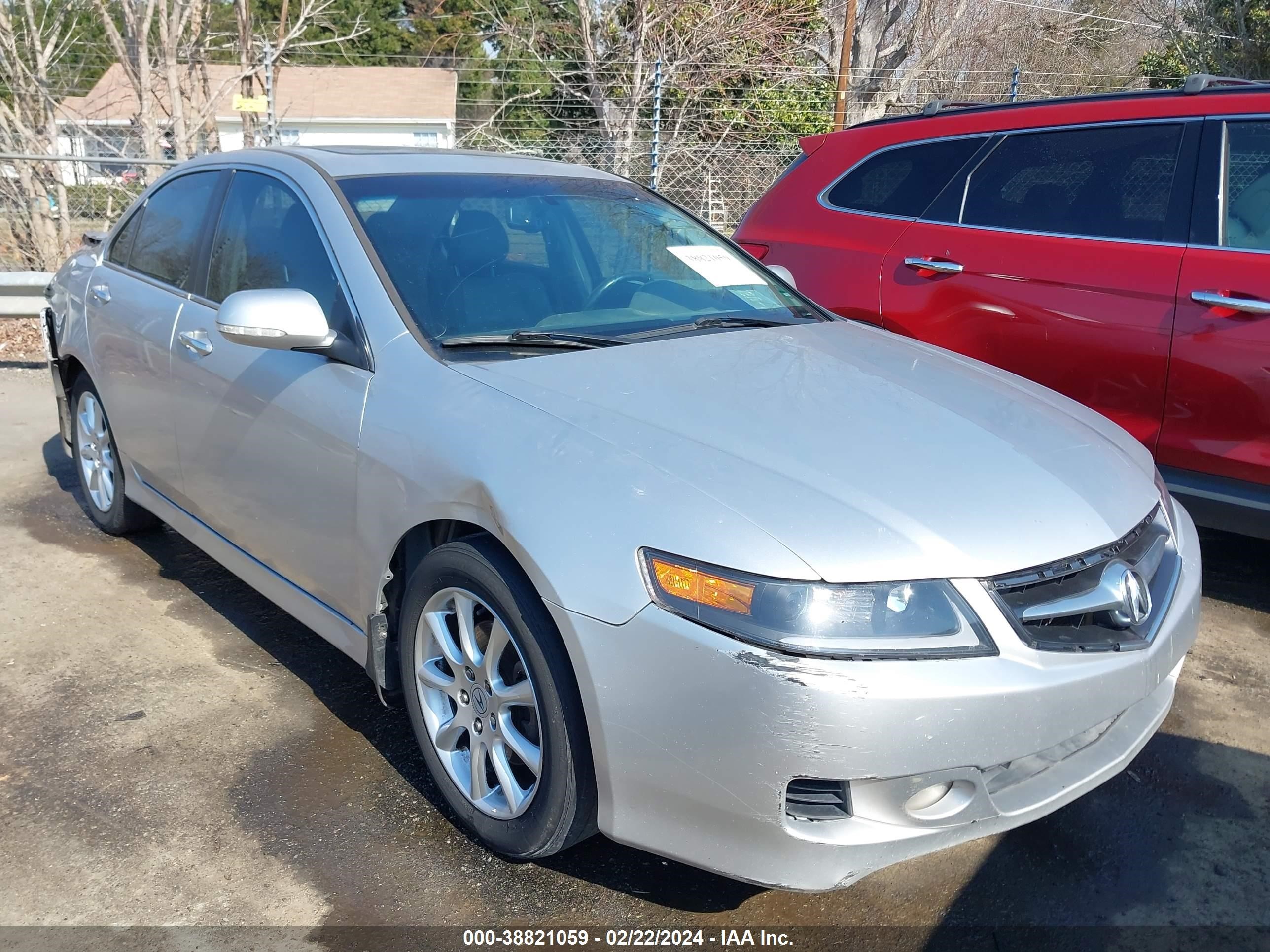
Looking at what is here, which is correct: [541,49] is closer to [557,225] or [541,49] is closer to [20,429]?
[20,429]

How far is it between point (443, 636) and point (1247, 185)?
3.29 metres

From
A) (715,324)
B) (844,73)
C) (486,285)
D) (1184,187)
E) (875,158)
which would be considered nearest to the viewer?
(486,285)

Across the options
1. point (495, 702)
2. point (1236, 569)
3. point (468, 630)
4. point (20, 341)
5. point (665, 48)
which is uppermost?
point (665, 48)

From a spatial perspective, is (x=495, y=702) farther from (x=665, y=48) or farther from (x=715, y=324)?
(x=665, y=48)

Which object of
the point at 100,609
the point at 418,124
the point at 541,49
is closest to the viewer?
the point at 100,609

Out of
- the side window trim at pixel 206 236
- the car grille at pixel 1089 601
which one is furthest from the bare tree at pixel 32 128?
the car grille at pixel 1089 601

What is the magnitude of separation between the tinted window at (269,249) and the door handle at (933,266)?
254 cm

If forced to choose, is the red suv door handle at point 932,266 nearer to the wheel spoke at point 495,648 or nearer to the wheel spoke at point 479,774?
the wheel spoke at point 495,648

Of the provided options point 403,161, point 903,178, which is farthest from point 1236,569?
point 403,161

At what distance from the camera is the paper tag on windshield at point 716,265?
362 centimetres

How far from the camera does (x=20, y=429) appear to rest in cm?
667

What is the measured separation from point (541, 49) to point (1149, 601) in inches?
678

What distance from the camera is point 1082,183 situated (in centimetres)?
425

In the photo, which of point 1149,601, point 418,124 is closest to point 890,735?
point 1149,601
